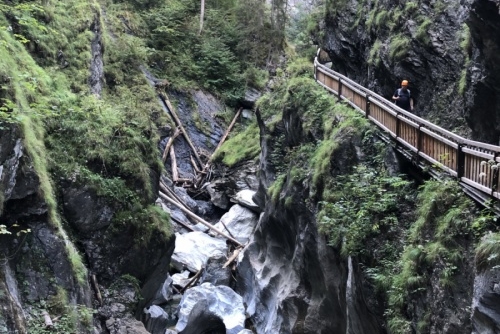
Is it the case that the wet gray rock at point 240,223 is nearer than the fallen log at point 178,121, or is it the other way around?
the wet gray rock at point 240,223

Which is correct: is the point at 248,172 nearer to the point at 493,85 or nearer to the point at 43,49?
the point at 43,49

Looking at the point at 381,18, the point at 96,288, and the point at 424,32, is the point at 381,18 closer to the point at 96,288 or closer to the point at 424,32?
the point at 424,32

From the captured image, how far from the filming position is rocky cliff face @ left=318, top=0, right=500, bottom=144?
11.8 meters

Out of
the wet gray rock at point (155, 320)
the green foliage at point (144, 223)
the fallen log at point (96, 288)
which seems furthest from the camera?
the wet gray rock at point (155, 320)

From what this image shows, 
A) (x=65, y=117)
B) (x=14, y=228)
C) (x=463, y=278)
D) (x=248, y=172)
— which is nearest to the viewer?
(x=463, y=278)

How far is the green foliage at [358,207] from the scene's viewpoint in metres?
11.4

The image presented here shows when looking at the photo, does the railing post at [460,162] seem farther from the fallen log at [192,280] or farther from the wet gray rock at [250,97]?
the wet gray rock at [250,97]

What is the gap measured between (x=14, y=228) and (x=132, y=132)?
19.3 ft

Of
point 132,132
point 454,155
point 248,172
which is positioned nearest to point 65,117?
point 132,132

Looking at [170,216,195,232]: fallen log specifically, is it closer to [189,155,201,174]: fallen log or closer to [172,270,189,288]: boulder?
[172,270,189,288]: boulder

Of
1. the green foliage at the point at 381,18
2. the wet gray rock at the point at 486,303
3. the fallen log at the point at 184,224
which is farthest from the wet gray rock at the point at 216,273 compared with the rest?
the wet gray rock at the point at 486,303

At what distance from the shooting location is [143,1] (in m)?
37.2

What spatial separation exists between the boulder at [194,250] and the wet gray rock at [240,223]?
4.22 ft

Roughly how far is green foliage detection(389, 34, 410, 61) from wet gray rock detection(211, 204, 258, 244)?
10.9m
